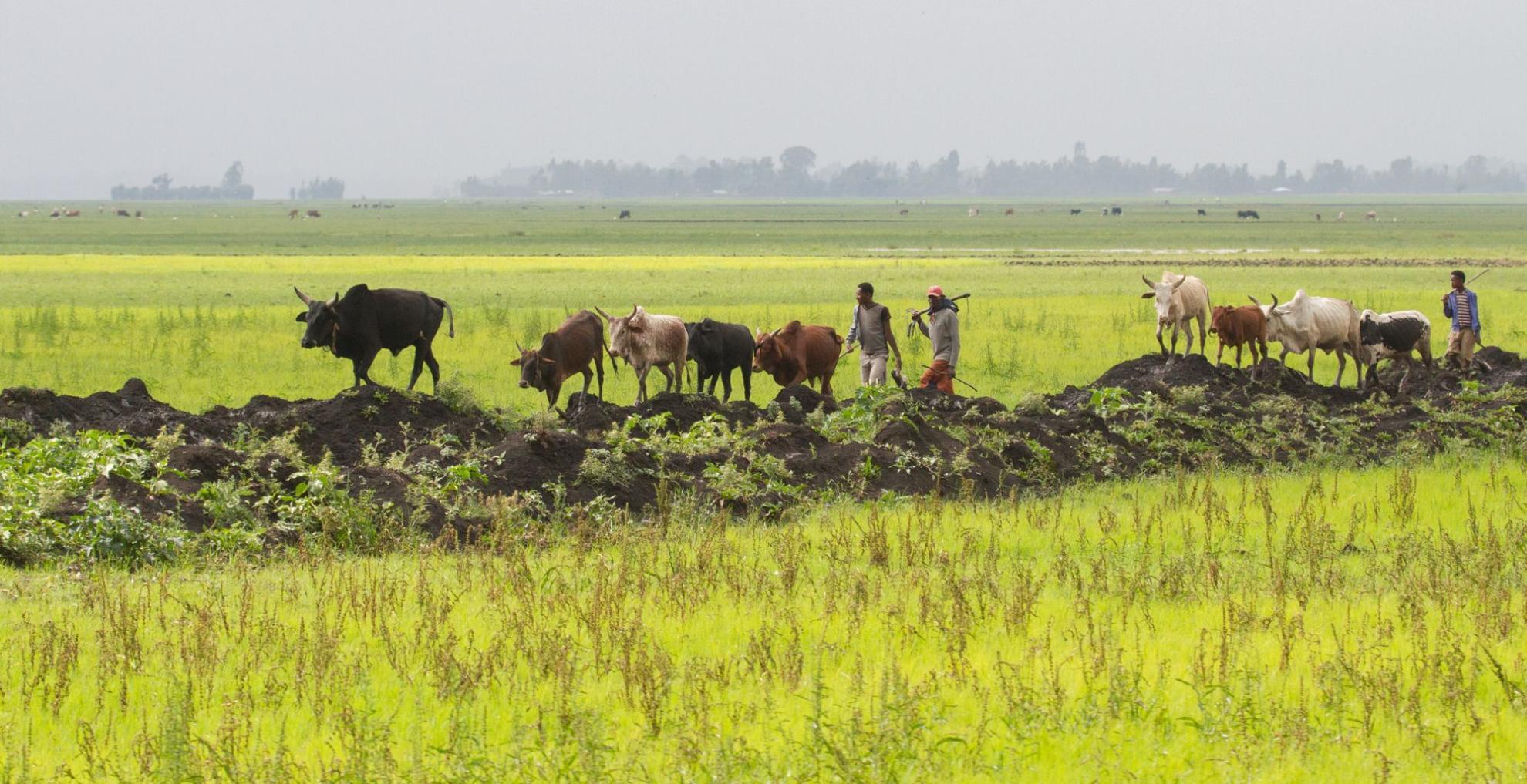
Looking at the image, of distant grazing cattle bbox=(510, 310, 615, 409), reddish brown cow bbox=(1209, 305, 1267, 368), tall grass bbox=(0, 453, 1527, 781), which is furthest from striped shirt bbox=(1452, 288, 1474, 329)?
distant grazing cattle bbox=(510, 310, 615, 409)

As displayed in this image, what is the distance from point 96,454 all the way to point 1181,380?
41.2ft

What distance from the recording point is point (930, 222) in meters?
145

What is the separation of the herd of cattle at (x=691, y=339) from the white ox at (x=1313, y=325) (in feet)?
0.04

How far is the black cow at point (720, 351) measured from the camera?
69.1 feet

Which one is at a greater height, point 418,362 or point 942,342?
point 942,342

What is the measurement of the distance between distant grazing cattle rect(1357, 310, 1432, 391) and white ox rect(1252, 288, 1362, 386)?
50cm

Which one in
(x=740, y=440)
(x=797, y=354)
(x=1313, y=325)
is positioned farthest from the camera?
(x=1313, y=325)

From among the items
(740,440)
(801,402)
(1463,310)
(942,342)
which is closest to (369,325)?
(801,402)

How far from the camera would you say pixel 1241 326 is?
2420cm

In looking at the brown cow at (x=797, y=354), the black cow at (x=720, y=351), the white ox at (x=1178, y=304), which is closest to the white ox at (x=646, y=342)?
the black cow at (x=720, y=351)

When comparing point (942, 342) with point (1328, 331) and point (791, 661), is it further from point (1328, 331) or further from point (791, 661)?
point (791, 661)

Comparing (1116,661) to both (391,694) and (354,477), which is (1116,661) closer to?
(391,694)

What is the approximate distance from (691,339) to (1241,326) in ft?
28.2

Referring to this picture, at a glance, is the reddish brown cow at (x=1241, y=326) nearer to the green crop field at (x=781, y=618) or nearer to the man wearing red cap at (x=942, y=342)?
the green crop field at (x=781, y=618)
